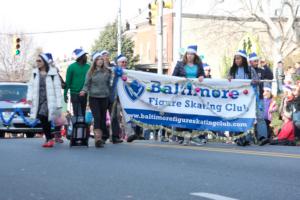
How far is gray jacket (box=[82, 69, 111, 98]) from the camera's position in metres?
12.6

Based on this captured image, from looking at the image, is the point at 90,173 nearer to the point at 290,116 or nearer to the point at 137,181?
the point at 137,181

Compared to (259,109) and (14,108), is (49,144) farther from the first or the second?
(14,108)

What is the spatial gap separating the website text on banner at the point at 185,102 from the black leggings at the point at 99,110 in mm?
623

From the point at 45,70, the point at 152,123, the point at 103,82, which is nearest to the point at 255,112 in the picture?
the point at 152,123

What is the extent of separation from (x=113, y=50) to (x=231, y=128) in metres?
45.5

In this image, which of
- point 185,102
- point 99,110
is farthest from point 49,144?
point 185,102

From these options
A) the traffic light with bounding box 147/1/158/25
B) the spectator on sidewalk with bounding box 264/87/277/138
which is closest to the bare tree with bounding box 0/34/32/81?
the traffic light with bounding box 147/1/158/25

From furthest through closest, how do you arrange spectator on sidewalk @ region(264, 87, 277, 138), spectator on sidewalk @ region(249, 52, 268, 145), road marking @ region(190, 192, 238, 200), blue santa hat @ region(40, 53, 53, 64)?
spectator on sidewalk @ region(264, 87, 277, 138), spectator on sidewalk @ region(249, 52, 268, 145), blue santa hat @ region(40, 53, 53, 64), road marking @ region(190, 192, 238, 200)

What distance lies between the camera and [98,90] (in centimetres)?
1262

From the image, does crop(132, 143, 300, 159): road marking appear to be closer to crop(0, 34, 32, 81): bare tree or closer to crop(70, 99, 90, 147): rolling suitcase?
crop(70, 99, 90, 147): rolling suitcase

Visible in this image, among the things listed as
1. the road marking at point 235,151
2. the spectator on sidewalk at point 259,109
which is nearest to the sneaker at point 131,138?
the road marking at point 235,151

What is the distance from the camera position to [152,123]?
→ 13.3 meters

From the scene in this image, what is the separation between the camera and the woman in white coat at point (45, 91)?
12.5 m

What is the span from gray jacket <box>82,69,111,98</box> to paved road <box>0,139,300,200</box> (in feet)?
4.19
